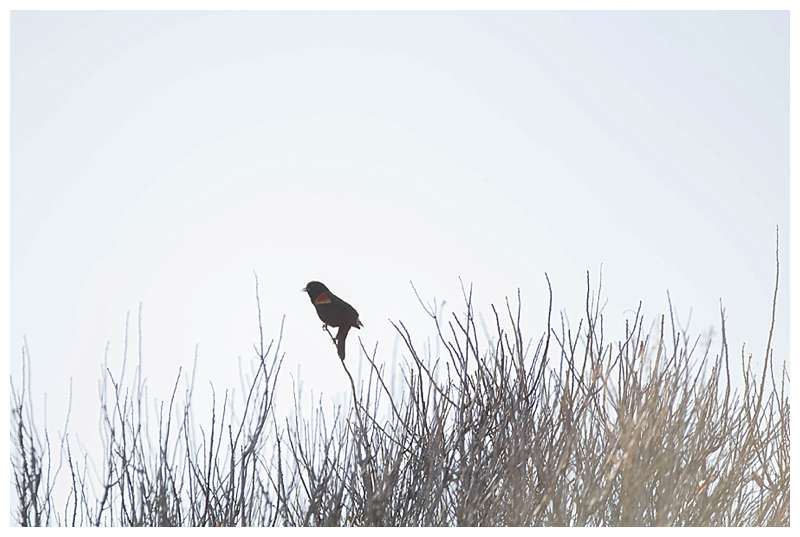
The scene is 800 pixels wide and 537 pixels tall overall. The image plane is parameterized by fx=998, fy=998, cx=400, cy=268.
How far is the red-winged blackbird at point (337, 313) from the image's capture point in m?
3.46

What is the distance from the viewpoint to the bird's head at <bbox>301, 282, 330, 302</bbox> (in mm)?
3492

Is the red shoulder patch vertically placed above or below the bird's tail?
above

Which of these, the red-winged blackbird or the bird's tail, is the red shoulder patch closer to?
the red-winged blackbird

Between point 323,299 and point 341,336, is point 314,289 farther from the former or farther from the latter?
point 341,336

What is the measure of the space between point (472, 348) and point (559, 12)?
4.15 ft

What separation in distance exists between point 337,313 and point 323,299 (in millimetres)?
69

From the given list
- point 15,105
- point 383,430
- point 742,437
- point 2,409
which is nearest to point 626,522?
point 742,437

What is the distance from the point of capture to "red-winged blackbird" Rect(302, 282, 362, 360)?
3465 mm

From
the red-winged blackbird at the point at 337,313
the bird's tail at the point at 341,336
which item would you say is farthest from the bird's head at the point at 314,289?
the bird's tail at the point at 341,336

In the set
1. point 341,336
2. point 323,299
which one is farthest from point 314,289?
point 341,336

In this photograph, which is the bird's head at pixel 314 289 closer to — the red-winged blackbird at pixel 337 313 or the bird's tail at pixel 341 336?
the red-winged blackbird at pixel 337 313

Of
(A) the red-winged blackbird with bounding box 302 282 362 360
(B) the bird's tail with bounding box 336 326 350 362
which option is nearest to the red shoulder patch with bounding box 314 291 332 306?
(A) the red-winged blackbird with bounding box 302 282 362 360

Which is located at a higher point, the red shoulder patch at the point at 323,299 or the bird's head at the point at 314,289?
the bird's head at the point at 314,289
